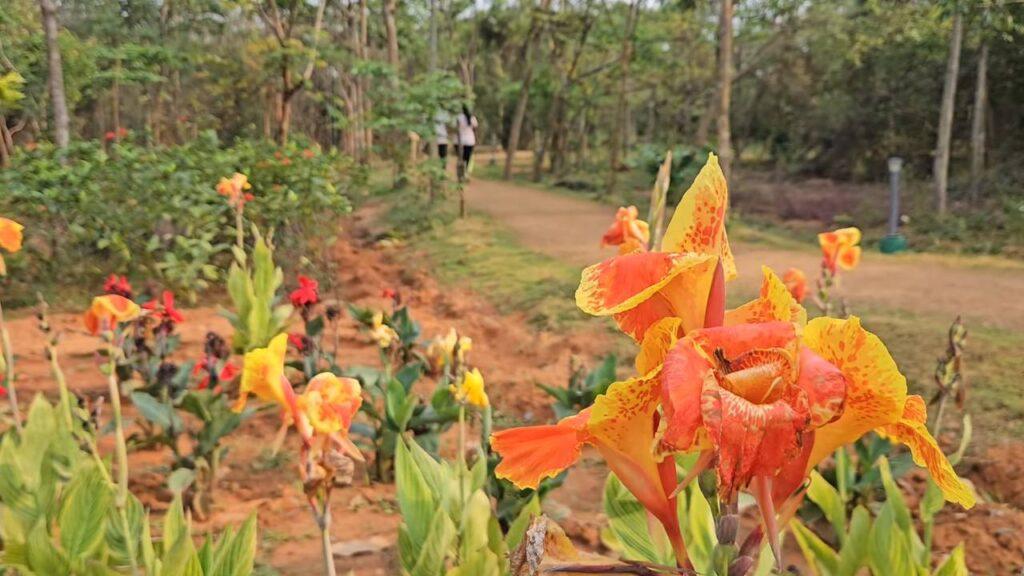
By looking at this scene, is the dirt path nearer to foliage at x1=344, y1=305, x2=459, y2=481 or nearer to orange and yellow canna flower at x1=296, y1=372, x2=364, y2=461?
foliage at x1=344, y1=305, x2=459, y2=481

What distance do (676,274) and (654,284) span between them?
0.07 feet

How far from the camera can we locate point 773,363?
59cm

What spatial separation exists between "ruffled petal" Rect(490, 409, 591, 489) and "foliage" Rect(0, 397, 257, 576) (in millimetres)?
971

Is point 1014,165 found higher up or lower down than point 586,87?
lower down

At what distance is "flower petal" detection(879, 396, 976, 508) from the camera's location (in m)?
0.65

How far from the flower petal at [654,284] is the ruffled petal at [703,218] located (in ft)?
0.18

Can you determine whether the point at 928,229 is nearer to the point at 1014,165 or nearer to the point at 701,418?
the point at 1014,165

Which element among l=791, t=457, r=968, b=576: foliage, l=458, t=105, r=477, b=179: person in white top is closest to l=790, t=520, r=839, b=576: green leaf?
l=791, t=457, r=968, b=576: foliage

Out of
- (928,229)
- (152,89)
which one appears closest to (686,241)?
(928,229)

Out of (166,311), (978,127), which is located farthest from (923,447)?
(978,127)

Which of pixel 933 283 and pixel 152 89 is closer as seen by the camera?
pixel 933 283

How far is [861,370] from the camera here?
2.05 feet

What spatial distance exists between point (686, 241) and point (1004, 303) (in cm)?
626

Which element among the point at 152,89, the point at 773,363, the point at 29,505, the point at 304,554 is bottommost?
the point at 304,554
